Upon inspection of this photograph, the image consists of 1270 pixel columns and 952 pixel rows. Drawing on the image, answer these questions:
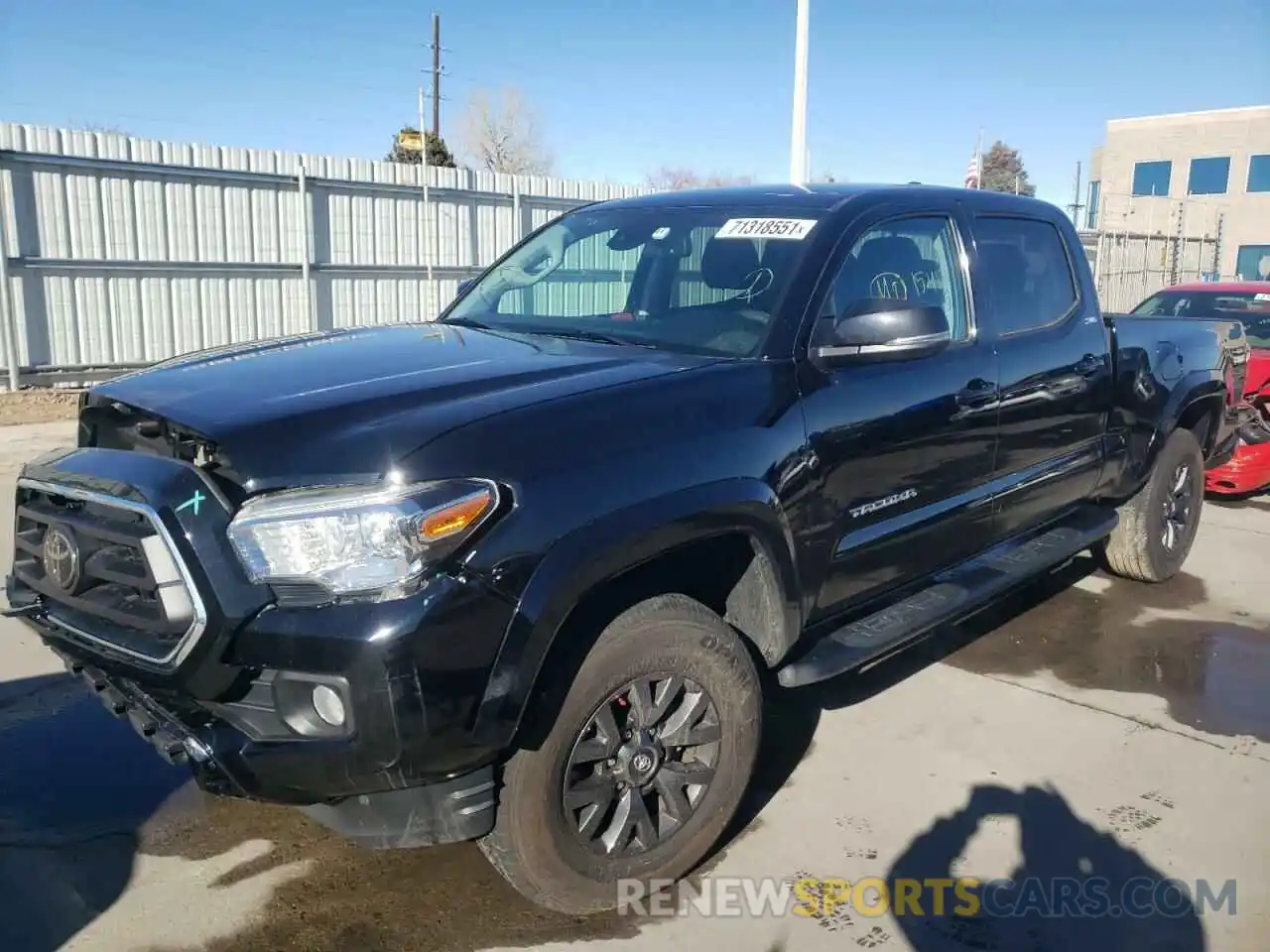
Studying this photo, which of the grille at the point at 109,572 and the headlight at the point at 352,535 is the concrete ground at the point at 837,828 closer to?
the grille at the point at 109,572

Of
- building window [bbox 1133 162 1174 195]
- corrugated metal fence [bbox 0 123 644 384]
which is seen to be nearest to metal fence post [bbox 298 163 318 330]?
corrugated metal fence [bbox 0 123 644 384]

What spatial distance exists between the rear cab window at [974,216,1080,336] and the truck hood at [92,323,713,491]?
1722 mm

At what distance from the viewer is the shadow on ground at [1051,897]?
287 centimetres

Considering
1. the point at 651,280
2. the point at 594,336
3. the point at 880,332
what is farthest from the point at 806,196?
the point at 594,336

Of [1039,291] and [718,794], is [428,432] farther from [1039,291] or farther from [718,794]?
[1039,291]

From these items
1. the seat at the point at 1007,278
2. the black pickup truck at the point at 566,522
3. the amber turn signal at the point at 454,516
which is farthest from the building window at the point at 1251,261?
the amber turn signal at the point at 454,516

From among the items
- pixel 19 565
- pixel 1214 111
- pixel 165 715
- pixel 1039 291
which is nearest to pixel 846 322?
pixel 1039 291

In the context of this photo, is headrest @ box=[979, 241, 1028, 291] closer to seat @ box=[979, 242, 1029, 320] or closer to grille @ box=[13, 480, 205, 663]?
seat @ box=[979, 242, 1029, 320]

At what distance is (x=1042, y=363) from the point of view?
4.41 m

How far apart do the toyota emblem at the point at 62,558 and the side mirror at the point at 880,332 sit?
217 cm

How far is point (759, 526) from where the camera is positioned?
303 centimetres

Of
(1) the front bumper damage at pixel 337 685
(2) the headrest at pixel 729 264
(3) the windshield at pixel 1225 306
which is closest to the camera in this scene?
(1) the front bumper damage at pixel 337 685

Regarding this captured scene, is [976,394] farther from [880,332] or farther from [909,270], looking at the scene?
[880,332]

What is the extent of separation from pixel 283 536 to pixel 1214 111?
5227cm
